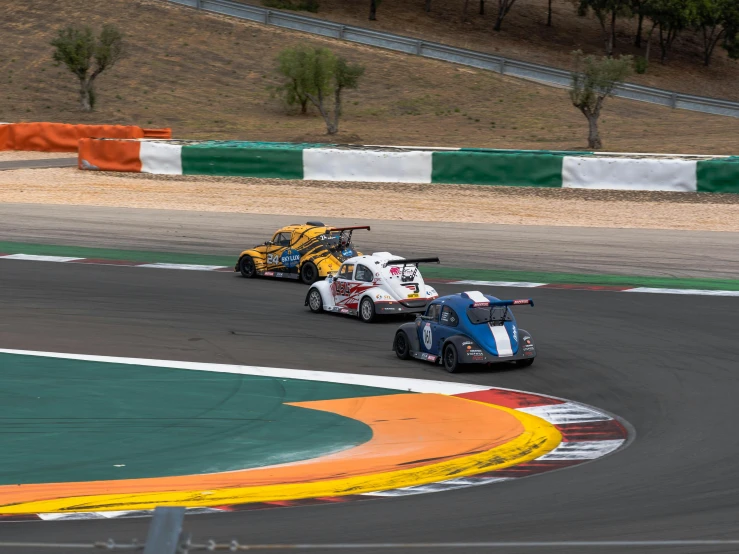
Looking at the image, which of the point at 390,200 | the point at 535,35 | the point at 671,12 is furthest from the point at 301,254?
the point at 535,35

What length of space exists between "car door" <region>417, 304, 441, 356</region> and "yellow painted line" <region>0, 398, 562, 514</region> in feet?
13.6

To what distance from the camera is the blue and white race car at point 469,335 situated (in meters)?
15.2

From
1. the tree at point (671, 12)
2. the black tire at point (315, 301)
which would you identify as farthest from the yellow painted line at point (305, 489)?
the tree at point (671, 12)

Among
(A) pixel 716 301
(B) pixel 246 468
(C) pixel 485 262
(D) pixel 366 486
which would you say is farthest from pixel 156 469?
(C) pixel 485 262

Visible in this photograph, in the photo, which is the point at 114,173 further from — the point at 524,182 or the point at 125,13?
the point at 125,13

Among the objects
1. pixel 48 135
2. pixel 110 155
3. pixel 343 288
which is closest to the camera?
pixel 343 288

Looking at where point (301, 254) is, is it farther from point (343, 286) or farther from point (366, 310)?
point (366, 310)

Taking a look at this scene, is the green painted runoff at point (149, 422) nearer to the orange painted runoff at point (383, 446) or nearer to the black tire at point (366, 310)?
the orange painted runoff at point (383, 446)

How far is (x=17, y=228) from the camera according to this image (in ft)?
94.8

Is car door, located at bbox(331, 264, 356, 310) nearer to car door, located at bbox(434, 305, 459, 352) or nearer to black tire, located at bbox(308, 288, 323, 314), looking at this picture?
black tire, located at bbox(308, 288, 323, 314)

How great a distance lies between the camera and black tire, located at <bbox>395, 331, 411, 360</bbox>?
16.1 meters

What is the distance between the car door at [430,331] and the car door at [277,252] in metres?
6.78

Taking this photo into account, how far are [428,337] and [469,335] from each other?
76cm

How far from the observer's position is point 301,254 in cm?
2217
